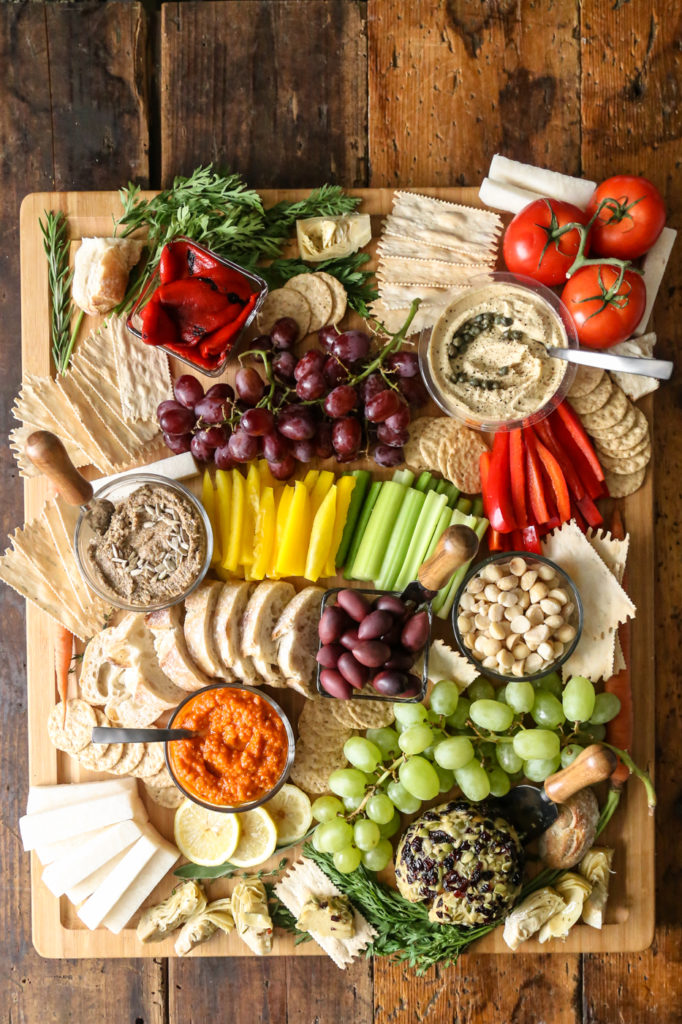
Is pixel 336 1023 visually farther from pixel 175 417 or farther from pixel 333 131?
pixel 333 131

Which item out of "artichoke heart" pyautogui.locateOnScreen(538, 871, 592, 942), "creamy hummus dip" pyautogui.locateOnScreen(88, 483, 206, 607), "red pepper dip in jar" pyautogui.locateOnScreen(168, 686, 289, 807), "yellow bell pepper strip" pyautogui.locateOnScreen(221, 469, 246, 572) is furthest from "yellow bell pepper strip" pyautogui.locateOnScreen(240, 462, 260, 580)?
"artichoke heart" pyautogui.locateOnScreen(538, 871, 592, 942)

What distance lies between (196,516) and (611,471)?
105 centimetres

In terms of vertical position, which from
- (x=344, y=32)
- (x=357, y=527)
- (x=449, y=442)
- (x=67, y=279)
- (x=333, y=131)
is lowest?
(x=357, y=527)

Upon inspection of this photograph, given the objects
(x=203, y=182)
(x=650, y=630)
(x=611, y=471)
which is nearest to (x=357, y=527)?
(x=611, y=471)

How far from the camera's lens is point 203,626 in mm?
2061

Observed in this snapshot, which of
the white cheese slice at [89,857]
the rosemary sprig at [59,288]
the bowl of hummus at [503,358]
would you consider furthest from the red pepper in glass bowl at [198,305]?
the white cheese slice at [89,857]

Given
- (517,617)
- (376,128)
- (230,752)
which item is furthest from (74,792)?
(376,128)

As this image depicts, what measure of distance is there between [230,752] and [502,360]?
115 centimetres

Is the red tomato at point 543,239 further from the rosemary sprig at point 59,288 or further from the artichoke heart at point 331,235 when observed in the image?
the rosemary sprig at point 59,288

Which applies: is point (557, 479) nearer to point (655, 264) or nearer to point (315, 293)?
point (655, 264)

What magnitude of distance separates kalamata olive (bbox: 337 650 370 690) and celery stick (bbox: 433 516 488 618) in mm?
288

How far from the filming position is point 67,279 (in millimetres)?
2256

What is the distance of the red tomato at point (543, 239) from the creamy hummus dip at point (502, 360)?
69 mm

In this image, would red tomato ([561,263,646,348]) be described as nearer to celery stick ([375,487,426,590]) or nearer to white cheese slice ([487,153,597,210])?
white cheese slice ([487,153,597,210])
